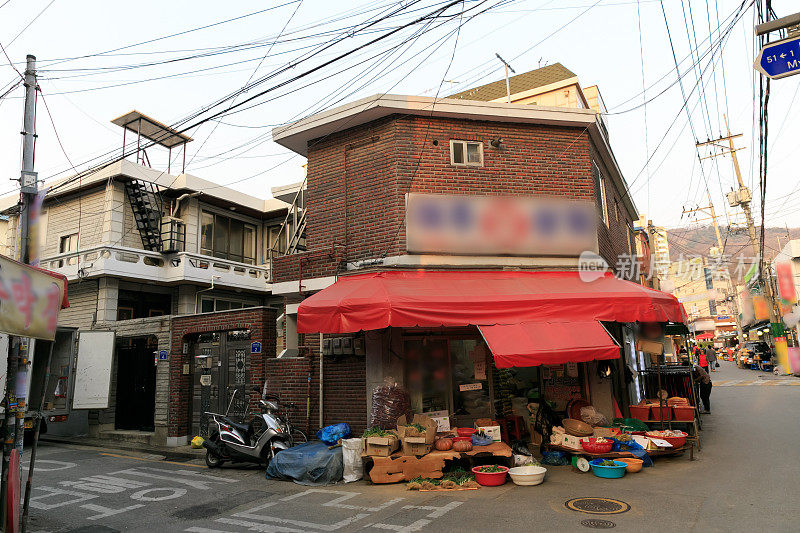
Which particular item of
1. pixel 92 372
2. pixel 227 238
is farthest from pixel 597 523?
pixel 227 238

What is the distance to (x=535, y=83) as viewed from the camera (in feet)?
70.9

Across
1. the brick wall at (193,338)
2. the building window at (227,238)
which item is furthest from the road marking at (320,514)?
the building window at (227,238)

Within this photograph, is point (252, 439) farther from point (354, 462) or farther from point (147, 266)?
point (147, 266)

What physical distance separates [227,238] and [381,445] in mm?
16198

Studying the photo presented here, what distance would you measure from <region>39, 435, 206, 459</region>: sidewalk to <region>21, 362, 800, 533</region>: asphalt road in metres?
1.36

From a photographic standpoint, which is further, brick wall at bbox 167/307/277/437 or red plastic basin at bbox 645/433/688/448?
brick wall at bbox 167/307/277/437

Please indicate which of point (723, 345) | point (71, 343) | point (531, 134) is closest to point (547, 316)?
point (531, 134)

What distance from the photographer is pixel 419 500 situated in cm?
753

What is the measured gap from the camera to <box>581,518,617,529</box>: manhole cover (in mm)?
5996

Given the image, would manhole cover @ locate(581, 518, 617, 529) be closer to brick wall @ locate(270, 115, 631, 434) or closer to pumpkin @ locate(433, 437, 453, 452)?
pumpkin @ locate(433, 437, 453, 452)

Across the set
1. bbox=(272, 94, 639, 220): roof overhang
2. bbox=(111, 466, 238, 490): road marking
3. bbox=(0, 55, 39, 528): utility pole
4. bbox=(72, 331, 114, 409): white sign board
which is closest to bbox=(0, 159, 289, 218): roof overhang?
bbox=(72, 331, 114, 409): white sign board

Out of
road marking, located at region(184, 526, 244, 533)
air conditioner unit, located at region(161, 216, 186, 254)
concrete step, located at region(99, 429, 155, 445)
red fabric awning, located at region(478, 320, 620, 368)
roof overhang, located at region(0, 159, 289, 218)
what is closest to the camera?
road marking, located at region(184, 526, 244, 533)

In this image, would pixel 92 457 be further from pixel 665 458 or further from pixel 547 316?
pixel 665 458

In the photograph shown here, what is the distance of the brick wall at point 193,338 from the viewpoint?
12.2 meters
